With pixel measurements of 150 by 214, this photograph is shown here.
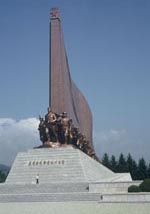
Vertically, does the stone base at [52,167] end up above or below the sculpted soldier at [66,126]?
below

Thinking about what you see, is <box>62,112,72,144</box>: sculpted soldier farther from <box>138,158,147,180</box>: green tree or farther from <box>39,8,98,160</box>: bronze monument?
<box>138,158,147,180</box>: green tree

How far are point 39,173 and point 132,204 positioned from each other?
6647mm

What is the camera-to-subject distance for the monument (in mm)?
12500

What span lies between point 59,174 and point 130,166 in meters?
20.4

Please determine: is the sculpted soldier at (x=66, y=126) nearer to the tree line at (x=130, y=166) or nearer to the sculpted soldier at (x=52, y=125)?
the sculpted soldier at (x=52, y=125)

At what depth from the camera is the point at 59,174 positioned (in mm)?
17312

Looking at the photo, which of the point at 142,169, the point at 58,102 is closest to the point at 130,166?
the point at 142,169

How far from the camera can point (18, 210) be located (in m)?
12.5

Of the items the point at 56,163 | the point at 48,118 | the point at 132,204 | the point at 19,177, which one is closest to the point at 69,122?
the point at 48,118

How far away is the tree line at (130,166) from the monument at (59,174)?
37.0 ft

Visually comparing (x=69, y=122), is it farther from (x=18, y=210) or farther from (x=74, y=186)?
(x=18, y=210)

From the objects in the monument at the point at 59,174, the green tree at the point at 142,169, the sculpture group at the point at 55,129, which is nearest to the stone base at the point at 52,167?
the monument at the point at 59,174

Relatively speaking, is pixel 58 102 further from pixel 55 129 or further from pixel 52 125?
pixel 55 129

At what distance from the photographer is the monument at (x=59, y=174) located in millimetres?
12500
